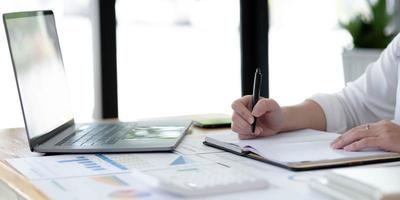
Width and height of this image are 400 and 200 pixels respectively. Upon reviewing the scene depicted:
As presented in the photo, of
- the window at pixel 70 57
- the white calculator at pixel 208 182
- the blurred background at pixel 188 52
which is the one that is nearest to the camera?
the white calculator at pixel 208 182

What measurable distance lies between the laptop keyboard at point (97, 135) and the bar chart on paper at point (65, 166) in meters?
0.11

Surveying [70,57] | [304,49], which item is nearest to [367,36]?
[304,49]

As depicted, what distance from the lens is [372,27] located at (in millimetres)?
3635

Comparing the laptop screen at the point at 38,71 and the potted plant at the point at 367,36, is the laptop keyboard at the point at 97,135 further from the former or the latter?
the potted plant at the point at 367,36

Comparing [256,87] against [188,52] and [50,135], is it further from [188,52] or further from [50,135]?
[188,52]

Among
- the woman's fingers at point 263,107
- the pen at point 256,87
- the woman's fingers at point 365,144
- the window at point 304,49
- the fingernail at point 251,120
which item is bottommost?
the window at point 304,49

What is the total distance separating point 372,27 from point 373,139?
2.55 m

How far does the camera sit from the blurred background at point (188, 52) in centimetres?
304

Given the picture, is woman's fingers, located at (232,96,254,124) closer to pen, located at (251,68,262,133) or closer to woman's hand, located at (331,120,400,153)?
pen, located at (251,68,262,133)

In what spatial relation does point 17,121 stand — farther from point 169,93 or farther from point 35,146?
point 35,146

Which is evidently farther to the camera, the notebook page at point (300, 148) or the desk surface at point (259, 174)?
the notebook page at point (300, 148)

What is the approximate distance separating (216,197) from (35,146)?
0.53 metres

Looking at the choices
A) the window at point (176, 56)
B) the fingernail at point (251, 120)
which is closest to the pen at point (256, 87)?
the fingernail at point (251, 120)

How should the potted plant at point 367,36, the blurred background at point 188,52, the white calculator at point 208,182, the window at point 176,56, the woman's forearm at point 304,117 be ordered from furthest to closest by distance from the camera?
1. the potted plant at point 367,36
2. the window at point 176,56
3. the blurred background at point 188,52
4. the woman's forearm at point 304,117
5. the white calculator at point 208,182
